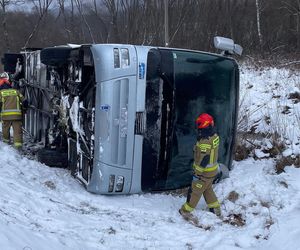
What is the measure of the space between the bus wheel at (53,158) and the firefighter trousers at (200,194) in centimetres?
224

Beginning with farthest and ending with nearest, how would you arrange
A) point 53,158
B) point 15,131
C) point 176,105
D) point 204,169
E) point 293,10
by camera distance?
1. point 293,10
2. point 15,131
3. point 53,158
4. point 176,105
5. point 204,169

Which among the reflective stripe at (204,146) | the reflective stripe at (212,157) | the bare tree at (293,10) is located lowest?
the reflective stripe at (212,157)

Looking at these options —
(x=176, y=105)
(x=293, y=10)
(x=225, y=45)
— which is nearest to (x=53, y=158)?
(x=176, y=105)

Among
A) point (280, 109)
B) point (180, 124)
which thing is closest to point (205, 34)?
point (280, 109)

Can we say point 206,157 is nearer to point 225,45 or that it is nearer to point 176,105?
point 176,105

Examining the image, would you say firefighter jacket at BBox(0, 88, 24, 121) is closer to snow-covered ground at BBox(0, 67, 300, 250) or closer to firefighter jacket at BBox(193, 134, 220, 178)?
snow-covered ground at BBox(0, 67, 300, 250)

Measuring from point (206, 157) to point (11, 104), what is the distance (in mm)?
4200

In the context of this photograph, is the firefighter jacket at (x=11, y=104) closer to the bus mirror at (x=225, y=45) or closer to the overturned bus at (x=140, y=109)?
the overturned bus at (x=140, y=109)

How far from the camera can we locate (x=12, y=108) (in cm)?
821

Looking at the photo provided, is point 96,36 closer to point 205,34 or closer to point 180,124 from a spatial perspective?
point 205,34

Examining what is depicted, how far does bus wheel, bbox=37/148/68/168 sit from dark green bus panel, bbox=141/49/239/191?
5.56 feet

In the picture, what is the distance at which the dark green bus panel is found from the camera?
578cm

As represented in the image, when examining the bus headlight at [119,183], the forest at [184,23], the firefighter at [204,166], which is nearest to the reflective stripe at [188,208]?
the firefighter at [204,166]

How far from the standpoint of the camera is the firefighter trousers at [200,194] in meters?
5.63
